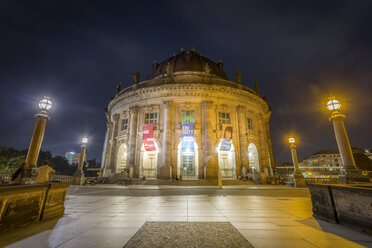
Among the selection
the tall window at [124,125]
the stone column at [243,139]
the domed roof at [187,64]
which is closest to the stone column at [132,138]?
the tall window at [124,125]

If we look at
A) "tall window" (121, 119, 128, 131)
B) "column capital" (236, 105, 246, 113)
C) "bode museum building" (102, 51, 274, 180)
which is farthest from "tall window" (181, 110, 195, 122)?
"tall window" (121, 119, 128, 131)

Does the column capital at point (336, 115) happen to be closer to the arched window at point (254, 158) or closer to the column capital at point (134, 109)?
the arched window at point (254, 158)

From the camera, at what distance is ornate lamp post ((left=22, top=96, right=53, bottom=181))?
28.5 ft

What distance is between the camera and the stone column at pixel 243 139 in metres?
22.1

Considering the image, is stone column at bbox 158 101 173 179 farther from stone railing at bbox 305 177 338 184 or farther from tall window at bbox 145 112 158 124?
stone railing at bbox 305 177 338 184

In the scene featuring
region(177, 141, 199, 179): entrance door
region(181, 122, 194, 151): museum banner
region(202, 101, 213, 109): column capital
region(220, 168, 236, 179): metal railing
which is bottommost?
region(220, 168, 236, 179): metal railing

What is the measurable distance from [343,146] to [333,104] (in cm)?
249

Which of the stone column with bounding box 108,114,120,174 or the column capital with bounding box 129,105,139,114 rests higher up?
the column capital with bounding box 129,105,139,114

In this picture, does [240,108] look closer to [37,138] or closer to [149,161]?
[149,161]

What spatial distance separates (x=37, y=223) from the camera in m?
3.78

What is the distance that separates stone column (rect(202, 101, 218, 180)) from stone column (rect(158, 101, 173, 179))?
186 inches

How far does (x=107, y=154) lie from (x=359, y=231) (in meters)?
30.4

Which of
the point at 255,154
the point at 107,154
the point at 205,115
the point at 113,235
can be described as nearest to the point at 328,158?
the point at 255,154

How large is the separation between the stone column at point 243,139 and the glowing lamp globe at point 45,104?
69.7 ft
